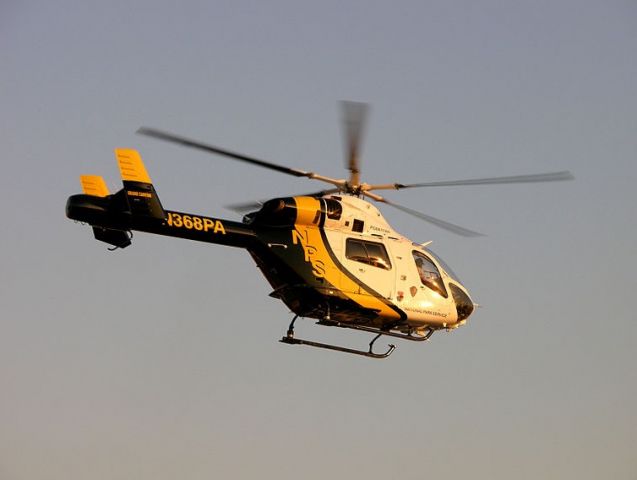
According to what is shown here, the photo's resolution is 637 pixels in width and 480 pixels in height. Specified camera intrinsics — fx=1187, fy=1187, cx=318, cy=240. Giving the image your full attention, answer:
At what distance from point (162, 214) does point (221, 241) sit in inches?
53.2

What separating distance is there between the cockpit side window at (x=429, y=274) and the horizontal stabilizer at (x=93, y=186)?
674 centimetres

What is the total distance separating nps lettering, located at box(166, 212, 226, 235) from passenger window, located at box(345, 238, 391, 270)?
277cm

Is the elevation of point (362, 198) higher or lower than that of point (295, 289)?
higher

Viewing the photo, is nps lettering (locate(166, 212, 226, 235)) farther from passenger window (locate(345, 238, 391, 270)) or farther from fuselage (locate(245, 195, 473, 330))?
passenger window (locate(345, 238, 391, 270))

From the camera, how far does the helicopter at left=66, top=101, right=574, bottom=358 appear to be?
22.4 meters

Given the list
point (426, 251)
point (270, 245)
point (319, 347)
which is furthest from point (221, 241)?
point (426, 251)

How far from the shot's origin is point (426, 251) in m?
25.6

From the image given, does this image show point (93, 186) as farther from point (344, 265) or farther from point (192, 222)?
point (344, 265)

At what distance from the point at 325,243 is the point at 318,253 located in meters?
0.28

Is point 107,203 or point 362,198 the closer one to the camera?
point 107,203

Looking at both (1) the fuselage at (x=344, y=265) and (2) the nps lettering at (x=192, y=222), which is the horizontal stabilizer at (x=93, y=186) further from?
(1) the fuselage at (x=344, y=265)

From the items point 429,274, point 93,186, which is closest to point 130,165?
point 93,186

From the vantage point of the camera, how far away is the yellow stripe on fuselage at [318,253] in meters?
23.5

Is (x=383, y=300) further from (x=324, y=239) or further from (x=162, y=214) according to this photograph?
(x=162, y=214)
